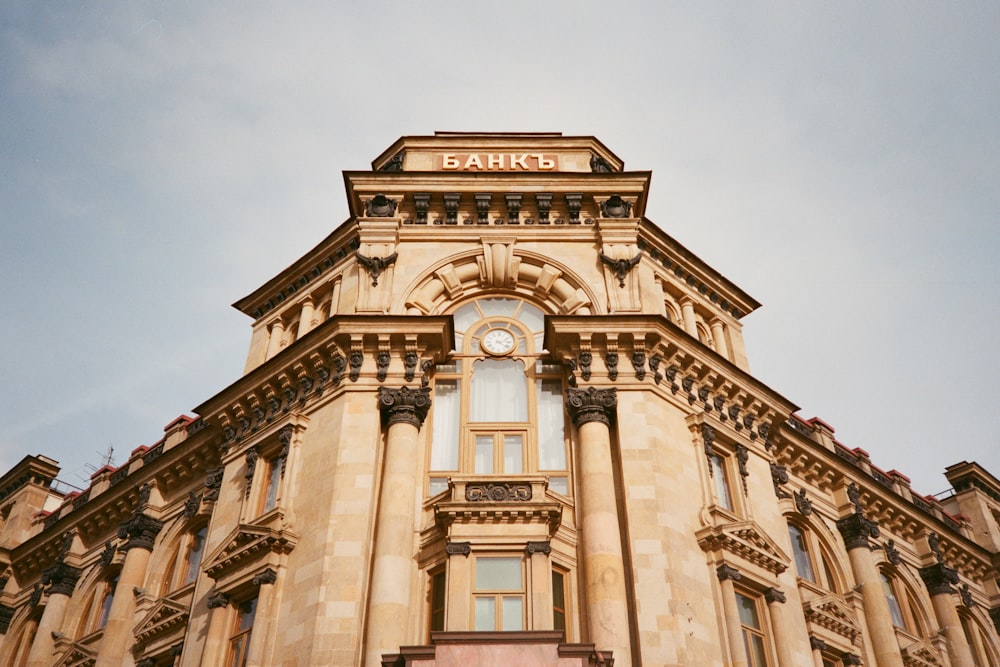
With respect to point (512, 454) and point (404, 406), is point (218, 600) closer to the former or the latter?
point (404, 406)

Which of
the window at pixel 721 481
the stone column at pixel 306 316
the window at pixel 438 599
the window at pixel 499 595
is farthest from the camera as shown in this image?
the stone column at pixel 306 316

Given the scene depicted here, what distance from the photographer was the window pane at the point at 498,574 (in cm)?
2412

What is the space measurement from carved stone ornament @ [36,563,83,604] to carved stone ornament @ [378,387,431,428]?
63.5 feet

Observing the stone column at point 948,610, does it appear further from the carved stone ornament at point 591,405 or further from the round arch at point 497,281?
the round arch at point 497,281

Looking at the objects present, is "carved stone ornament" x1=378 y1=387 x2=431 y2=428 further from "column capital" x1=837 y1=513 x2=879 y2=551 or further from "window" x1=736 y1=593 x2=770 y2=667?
"column capital" x1=837 y1=513 x2=879 y2=551

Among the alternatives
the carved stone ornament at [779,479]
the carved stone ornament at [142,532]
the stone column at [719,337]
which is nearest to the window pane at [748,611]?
the carved stone ornament at [779,479]

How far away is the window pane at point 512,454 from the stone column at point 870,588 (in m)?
15.2

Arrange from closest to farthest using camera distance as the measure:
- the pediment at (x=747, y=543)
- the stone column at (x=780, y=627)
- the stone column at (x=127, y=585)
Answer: the pediment at (x=747, y=543) < the stone column at (x=780, y=627) < the stone column at (x=127, y=585)

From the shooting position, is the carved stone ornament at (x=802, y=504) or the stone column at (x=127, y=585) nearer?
the stone column at (x=127, y=585)

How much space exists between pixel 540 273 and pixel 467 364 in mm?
4254

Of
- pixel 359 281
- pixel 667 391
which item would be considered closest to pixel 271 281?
pixel 359 281

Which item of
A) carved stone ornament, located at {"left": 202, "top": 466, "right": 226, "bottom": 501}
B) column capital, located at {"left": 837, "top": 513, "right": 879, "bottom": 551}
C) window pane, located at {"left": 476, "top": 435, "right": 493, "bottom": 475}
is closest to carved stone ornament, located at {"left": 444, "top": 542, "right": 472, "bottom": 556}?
window pane, located at {"left": 476, "top": 435, "right": 493, "bottom": 475}

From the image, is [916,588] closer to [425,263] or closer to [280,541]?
[425,263]

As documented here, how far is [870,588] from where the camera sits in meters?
34.5
